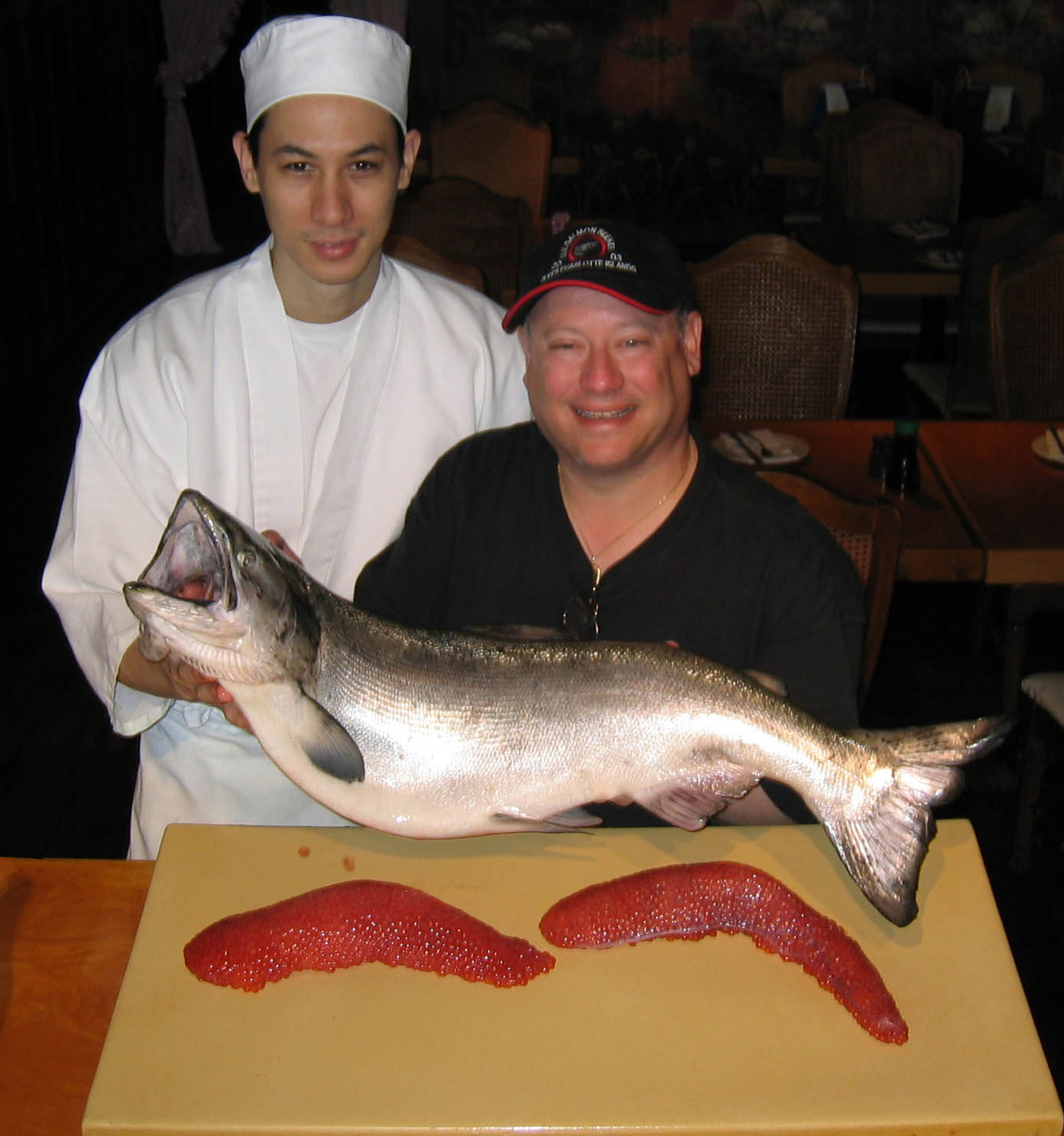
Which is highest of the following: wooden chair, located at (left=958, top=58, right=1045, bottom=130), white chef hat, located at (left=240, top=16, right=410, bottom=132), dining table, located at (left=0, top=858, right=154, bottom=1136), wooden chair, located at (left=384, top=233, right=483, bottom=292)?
wooden chair, located at (left=958, top=58, right=1045, bottom=130)

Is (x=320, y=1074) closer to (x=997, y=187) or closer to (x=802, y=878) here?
(x=802, y=878)

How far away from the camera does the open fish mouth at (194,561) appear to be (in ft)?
5.06

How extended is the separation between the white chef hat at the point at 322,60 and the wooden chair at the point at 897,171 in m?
5.26

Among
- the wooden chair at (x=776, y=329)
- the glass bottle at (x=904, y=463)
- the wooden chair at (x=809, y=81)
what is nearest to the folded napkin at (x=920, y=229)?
the wooden chair at (x=776, y=329)

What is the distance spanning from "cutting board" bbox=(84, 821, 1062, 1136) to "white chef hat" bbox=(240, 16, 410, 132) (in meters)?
1.25

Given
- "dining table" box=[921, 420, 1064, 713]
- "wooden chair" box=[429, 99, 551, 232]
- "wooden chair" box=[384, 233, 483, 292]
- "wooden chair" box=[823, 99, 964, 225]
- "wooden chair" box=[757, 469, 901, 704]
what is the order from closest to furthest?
1. "wooden chair" box=[757, 469, 901, 704]
2. "dining table" box=[921, 420, 1064, 713]
3. "wooden chair" box=[384, 233, 483, 292]
4. "wooden chair" box=[429, 99, 551, 232]
5. "wooden chair" box=[823, 99, 964, 225]

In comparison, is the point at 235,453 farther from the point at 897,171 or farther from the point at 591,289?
the point at 897,171

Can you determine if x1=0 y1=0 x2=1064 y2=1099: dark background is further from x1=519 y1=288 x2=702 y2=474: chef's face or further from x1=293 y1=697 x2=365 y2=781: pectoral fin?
x1=293 y1=697 x2=365 y2=781: pectoral fin

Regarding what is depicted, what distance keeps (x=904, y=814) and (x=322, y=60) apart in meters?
1.48

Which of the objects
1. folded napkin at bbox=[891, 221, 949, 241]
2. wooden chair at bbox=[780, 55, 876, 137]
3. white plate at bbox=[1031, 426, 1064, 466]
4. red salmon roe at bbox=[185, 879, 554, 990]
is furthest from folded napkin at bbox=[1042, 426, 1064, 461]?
wooden chair at bbox=[780, 55, 876, 137]

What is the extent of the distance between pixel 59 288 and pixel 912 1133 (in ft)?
24.6

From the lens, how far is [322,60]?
201cm

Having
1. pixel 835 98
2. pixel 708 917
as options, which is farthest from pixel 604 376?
pixel 835 98

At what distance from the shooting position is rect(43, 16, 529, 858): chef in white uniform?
80.2 inches
